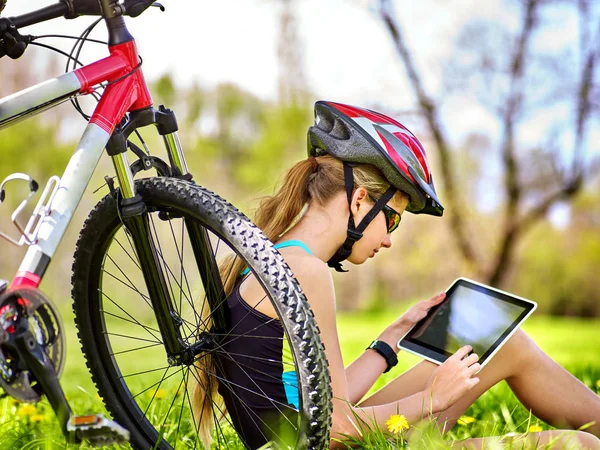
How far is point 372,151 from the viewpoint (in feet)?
6.59

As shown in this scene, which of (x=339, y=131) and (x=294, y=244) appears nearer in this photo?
(x=294, y=244)

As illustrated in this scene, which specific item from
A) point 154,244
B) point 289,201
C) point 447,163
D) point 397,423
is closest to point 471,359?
point 397,423

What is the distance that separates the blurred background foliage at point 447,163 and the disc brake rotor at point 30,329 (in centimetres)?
623

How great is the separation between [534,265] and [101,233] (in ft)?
26.0

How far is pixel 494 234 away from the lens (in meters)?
8.97

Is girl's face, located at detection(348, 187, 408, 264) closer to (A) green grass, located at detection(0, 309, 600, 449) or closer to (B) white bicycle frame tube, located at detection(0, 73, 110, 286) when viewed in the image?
(A) green grass, located at detection(0, 309, 600, 449)

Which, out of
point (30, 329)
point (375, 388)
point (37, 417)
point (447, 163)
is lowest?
point (375, 388)

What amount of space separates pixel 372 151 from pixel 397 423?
726 millimetres

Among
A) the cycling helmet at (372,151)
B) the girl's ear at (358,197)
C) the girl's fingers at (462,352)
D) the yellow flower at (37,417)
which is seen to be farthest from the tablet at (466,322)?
the yellow flower at (37,417)

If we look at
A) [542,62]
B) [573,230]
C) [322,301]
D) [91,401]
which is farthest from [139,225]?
[573,230]

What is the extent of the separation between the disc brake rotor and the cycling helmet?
31.7 inches

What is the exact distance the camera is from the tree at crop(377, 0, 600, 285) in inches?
322

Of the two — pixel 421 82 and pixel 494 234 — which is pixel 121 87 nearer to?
pixel 421 82

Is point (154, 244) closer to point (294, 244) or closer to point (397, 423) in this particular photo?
point (294, 244)
